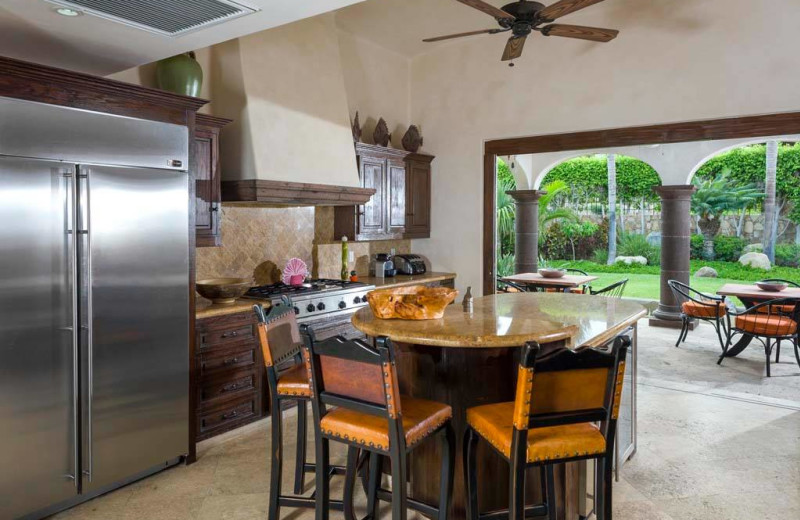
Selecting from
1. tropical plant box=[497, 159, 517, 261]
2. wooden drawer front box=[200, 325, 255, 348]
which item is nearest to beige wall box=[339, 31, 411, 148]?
tropical plant box=[497, 159, 517, 261]

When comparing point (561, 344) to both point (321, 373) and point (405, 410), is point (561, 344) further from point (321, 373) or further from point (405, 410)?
point (321, 373)

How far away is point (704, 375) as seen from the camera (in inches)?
218

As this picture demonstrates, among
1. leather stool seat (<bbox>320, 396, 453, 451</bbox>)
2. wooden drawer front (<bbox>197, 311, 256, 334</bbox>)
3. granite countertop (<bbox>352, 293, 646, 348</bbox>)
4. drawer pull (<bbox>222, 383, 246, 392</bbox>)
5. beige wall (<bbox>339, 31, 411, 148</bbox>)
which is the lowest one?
drawer pull (<bbox>222, 383, 246, 392</bbox>)

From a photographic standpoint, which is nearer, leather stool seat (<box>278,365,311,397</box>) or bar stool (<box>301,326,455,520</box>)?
bar stool (<box>301,326,455,520</box>)

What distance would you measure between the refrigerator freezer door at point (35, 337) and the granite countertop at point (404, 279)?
2.77m

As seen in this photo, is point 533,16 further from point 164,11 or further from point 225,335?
point 225,335

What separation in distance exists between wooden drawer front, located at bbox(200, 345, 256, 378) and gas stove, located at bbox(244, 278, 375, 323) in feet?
1.38

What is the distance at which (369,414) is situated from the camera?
2.19 meters

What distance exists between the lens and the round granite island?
7.95 ft

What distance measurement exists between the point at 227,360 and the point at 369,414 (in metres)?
1.96

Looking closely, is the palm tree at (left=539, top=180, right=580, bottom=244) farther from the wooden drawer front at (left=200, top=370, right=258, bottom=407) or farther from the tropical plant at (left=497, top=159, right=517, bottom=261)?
the wooden drawer front at (left=200, top=370, right=258, bottom=407)

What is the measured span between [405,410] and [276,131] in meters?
2.75

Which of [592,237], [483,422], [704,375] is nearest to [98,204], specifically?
[483,422]

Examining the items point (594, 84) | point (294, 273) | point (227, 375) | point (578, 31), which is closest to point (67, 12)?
point (227, 375)
